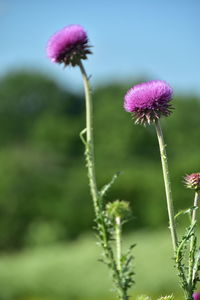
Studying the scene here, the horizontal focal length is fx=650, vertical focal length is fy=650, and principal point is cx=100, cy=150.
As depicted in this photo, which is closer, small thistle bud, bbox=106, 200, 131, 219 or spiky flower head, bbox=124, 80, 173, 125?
spiky flower head, bbox=124, 80, 173, 125

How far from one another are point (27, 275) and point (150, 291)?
4113 mm

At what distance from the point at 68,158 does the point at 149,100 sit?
43940 millimetres

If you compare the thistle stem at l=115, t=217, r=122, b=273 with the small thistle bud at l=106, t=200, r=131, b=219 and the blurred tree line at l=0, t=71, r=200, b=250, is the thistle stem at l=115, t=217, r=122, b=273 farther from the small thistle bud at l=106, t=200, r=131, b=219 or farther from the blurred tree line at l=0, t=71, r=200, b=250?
the blurred tree line at l=0, t=71, r=200, b=250

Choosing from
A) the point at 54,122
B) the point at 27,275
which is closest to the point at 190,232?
the point at 27,275

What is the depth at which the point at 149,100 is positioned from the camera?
229 cm

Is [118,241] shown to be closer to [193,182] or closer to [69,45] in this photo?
[193,182]

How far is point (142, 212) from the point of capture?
24.3 m

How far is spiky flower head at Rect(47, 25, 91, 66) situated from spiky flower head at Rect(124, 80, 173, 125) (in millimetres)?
230

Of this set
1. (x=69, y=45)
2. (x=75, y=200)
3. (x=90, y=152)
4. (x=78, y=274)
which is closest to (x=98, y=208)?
(x=90, y=152)

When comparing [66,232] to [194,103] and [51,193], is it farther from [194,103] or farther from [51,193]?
[194,103]

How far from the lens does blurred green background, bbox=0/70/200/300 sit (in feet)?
49.1

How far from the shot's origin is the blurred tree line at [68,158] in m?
24.4

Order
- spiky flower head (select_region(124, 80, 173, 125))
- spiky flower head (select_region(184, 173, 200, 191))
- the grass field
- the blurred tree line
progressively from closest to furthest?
spiky flower head (select_region(124, 80, 173, 125)), spiky flower head (select_region(184, 173, 200, 191)), the grass field, the blurred tree line

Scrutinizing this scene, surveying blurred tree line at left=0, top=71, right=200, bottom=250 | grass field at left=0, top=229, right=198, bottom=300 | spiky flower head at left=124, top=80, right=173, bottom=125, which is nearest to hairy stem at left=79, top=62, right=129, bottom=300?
spiky flower head at left=124, top=80, right=173, bottom=125
